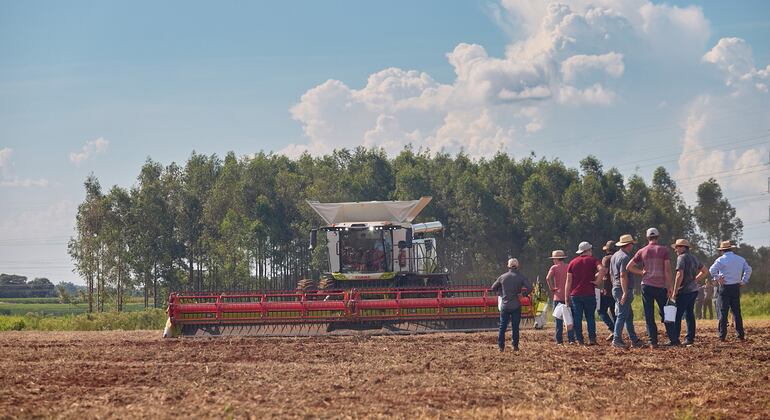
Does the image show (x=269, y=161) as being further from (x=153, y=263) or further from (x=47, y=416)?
(x=47, y=416)

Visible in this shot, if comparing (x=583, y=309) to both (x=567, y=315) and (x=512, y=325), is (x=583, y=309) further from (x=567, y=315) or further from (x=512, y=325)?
(x=512, y=325)

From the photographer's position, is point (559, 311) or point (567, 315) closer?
point (567, 315)

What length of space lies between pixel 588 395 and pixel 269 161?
70889 mm

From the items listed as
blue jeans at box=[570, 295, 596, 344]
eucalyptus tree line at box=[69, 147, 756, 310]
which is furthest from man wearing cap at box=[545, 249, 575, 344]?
eucalyptus tree line at box=[69, 147, 756, 310]

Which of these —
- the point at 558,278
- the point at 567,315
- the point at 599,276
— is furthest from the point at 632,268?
the point at 558,278

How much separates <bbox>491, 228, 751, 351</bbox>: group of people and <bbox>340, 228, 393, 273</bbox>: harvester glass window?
12.1m

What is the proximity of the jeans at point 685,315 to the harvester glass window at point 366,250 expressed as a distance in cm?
1376

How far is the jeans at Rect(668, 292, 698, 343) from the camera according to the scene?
18.4m

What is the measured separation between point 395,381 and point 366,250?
17.9 meters

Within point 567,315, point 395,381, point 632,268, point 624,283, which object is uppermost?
point 632,268

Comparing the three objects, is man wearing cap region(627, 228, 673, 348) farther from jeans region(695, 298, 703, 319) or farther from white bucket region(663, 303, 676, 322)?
jeans region(695, 298, 703, 319)

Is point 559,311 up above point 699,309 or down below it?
above

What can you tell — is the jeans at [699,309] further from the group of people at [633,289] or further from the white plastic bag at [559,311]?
the white plastic bag at [559,311]

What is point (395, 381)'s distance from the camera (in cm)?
1369
